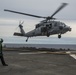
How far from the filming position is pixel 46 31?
4644cm

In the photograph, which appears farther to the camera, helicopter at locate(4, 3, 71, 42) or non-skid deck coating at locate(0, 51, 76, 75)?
helicopter at locate(4, 3, 71, 42)

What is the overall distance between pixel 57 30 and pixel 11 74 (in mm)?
31568

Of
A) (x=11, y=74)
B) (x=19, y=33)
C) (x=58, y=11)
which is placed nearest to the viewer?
(x=11, y=74)

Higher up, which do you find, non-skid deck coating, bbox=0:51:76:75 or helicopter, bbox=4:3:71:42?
helicopter, bbox=4:3:71:42

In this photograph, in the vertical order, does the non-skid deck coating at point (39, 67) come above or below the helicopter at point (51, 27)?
below

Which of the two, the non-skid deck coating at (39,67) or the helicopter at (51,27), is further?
the helicopter at (51,27)

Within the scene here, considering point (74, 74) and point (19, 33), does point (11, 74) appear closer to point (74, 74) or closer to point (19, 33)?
point (74, 74)

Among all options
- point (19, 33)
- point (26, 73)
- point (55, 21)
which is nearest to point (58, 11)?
point (55, 21)

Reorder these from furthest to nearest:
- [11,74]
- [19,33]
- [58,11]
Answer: [19,33]
[58,11]
[11,74]

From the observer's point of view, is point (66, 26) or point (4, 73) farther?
point (66, 26)

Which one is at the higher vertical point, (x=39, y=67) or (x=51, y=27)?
(x=51, y=27)

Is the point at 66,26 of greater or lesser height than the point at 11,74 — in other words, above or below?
above

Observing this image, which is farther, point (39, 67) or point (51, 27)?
point (51, 27)

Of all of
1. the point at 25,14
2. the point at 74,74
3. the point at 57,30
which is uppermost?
the point at 25,14
